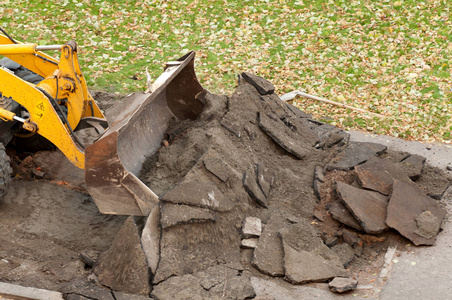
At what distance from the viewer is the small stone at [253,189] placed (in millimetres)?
5613

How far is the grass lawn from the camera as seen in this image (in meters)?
8.88

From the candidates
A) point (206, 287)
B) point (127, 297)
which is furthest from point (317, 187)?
point (127, 297)

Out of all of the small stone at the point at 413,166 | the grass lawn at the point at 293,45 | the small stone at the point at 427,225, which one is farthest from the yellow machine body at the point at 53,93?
the small stone at the point at 413,166

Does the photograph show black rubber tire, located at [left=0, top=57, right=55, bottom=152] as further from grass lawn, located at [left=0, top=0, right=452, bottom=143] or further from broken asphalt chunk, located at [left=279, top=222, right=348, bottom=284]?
broken asphalt chunk, located at [left=279, top=222, right=348, bottom=284]

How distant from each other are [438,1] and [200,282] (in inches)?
369

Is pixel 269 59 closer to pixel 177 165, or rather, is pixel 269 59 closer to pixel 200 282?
pixel 177 165

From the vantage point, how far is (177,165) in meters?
5.77

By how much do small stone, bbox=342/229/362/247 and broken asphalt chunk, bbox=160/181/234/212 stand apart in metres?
1.31

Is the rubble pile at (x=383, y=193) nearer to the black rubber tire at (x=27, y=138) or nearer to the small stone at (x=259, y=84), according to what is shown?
the small stone at (x=259, y=84)

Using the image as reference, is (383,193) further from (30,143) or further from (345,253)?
(30,143)

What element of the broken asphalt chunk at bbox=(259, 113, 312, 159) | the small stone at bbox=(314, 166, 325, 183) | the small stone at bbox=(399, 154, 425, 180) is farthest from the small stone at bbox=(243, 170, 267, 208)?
the small stone at bbox=(399, 154, 425, 180)

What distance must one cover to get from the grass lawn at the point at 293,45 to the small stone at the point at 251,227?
3597 millimetres

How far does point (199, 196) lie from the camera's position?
5164mm

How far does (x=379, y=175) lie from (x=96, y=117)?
11.9 feet
